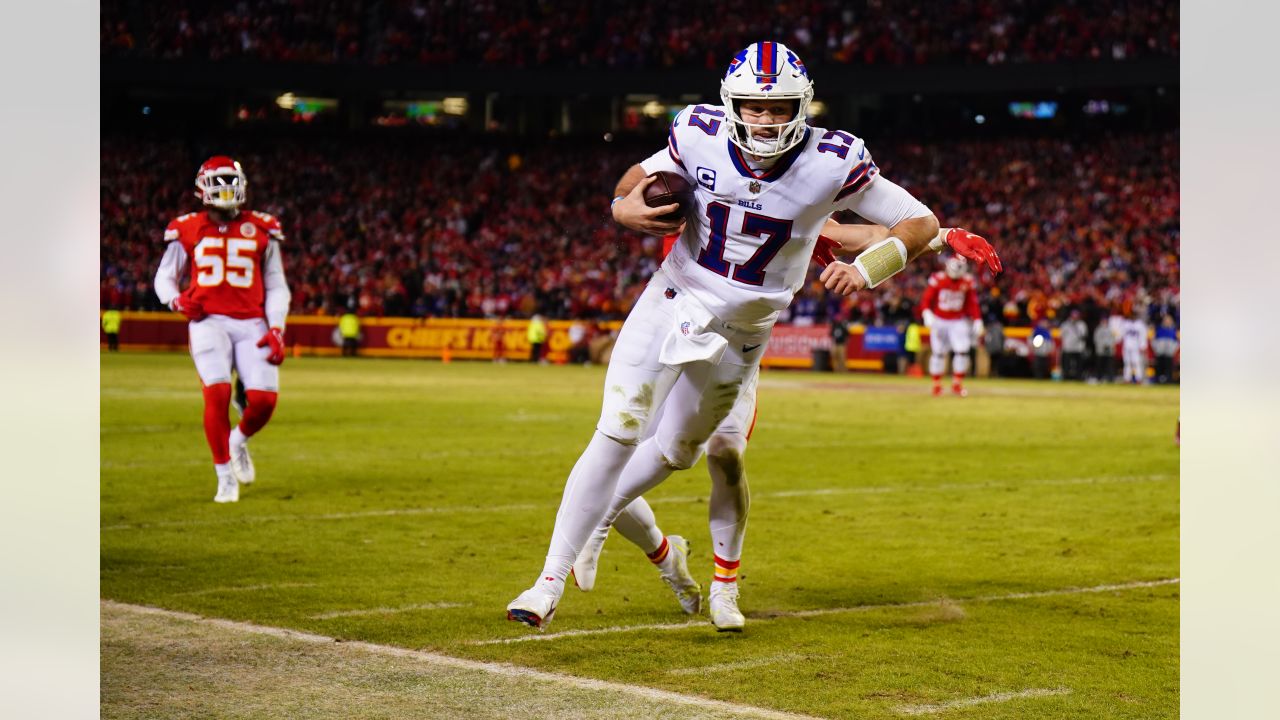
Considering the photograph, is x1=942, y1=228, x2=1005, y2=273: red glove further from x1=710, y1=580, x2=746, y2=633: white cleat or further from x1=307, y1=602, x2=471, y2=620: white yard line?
x1=307, y1=602, x2=471, y2=620: white yard line

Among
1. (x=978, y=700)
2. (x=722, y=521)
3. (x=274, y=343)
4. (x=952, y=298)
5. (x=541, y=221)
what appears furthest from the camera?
(x=541, y=221)

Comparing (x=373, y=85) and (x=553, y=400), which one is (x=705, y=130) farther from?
(x=373, y=85)

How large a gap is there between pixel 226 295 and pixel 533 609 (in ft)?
18.8

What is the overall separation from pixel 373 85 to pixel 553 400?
79.4ft

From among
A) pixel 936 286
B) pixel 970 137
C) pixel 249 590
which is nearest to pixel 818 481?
pixel 249 590

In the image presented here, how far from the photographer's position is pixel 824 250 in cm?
580

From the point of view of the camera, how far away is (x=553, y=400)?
62.1ft

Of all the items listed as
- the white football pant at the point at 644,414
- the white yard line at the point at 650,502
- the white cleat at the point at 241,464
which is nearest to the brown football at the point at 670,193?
the white football pant at the point at 644,414

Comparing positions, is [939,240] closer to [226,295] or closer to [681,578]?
A: [681,578]

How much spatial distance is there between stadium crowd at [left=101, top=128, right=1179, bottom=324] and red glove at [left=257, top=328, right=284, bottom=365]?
67.6 feet

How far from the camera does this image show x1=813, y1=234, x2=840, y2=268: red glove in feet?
18.8

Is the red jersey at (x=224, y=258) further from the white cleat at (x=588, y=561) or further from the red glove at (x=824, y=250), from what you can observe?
the red glove at (x=824, y=250)

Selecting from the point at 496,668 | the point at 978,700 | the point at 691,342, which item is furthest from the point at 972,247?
the point at 496,668

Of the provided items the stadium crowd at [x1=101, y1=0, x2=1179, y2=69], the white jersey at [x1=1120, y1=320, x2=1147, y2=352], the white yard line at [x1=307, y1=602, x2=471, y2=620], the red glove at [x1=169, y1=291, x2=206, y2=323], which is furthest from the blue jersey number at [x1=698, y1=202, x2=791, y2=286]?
the stadium crowd at [x1=101, y1=0, x2=1179, y2=69]
